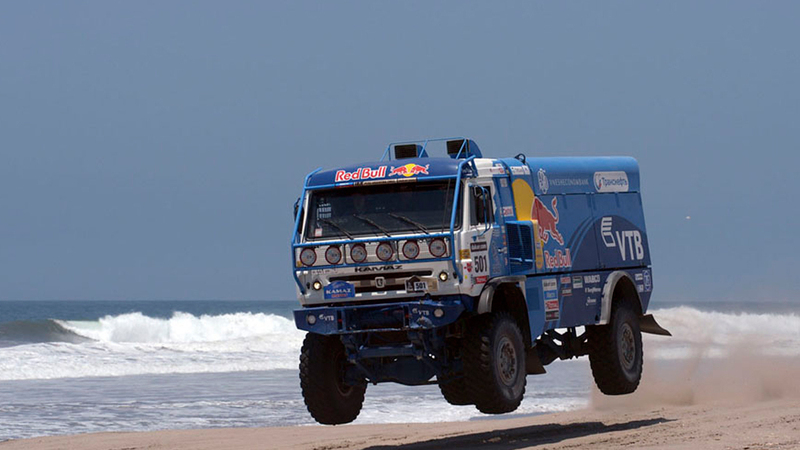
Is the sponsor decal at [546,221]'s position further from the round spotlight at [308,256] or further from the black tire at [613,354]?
the round spotlight at [308,256]

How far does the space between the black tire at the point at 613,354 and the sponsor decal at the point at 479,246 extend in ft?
12.5

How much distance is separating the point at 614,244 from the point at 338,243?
5098 mm

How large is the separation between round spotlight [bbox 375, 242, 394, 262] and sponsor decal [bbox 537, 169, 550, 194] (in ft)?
9.31

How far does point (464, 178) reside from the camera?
45.1 feet

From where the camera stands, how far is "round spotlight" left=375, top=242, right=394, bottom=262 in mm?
13469

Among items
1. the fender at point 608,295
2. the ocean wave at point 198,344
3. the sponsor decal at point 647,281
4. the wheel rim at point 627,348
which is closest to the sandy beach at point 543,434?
the wheel rim at point 627,348

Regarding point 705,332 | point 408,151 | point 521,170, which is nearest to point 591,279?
point 521,170

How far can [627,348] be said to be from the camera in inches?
688

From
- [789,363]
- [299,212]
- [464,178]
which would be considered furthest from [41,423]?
[789,363]

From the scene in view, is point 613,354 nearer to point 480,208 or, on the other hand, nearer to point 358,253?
point 480,208

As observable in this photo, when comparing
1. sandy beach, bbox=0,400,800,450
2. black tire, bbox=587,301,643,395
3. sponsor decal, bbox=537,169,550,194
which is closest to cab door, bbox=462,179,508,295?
sponsor decal, bbox=537,169,550,194

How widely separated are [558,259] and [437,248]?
2.80 metres

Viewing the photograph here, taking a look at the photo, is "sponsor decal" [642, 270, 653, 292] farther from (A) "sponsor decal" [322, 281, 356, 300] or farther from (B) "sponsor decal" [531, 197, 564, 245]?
(A) "sponsor decal" [322, 281, 356, 300]

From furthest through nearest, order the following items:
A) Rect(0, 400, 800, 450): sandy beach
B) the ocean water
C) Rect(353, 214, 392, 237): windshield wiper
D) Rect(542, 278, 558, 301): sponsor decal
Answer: the ocean water, Rect(542, 278, 558, 301): sponsor decal, Rect(0, 400, 800, 450): sandy beach, Rect(353, 214, 392, 237): windshield wiper
